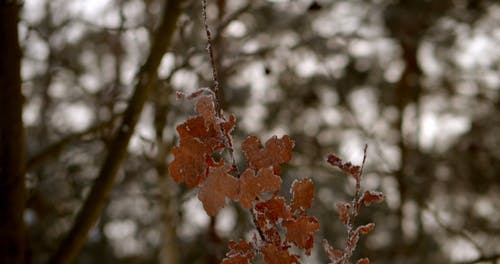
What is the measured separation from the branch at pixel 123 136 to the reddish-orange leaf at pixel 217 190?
5.00ft

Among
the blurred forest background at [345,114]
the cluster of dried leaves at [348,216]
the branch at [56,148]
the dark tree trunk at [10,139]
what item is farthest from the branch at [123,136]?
the blurred forest background at [345,114]

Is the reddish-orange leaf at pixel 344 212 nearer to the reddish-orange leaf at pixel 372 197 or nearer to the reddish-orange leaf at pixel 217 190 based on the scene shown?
the reddish-orange leaf at pixel 372 197

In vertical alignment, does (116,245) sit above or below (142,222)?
below

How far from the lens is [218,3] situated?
4082mm

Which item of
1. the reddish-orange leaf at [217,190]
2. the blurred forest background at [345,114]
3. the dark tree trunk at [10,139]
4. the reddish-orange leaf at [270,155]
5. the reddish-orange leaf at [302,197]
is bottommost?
the blurred forest background at [345,114]

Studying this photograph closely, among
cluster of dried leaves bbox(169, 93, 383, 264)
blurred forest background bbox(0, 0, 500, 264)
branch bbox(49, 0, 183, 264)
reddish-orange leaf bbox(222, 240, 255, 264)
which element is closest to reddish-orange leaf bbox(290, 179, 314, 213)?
cluster of dried leaves bbox(169, 93, 383, 264)

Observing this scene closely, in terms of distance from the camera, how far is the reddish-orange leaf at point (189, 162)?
979mm

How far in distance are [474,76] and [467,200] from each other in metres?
1.46

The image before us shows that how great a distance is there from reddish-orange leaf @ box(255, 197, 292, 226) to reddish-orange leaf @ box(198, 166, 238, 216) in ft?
0.39

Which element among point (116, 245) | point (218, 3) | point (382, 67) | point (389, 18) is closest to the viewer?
point (218, 3)

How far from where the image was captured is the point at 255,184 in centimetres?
97

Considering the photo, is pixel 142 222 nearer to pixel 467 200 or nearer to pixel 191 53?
pixel 467 200

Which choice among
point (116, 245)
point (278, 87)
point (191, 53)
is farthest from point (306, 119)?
point (191, 53)

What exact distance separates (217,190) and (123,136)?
61.2 inches
